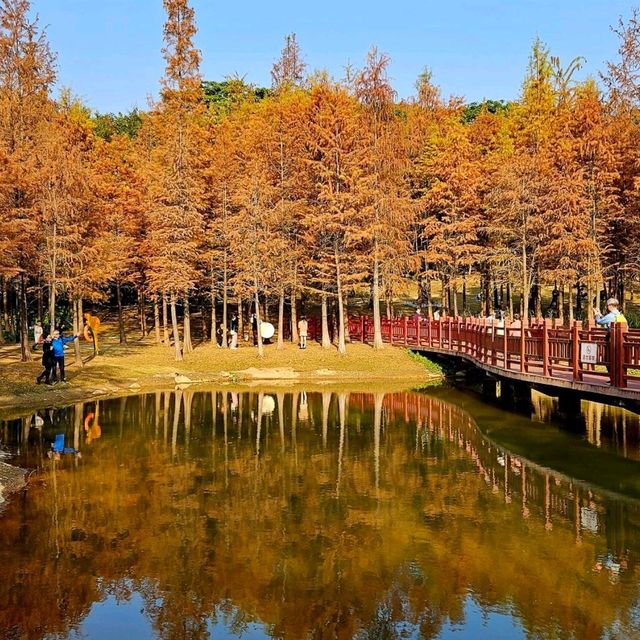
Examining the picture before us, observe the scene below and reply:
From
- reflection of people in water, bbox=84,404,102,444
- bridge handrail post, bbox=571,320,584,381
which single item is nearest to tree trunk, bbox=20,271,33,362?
reflection of people in water, bbox=84,404,102,444

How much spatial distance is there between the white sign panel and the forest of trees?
50.5 feet

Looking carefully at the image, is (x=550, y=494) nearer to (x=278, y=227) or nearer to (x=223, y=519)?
(x=223, y=519)

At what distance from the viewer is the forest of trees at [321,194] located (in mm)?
30219

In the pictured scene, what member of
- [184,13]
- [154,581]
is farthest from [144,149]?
[154,581]

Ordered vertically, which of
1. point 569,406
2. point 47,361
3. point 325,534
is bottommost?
point 325,534

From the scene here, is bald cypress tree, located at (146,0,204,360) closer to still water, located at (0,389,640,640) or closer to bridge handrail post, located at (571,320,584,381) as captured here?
still water, located at (0,389,640,640)

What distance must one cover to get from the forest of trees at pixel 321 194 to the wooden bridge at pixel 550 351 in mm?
4823

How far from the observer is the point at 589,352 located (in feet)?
52.0

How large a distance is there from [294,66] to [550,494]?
45.4 meters

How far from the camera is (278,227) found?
34.3 metres

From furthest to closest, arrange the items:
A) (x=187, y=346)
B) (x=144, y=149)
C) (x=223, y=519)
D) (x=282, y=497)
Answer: (x=144, y=149)
(x=187, y=346)
(x=282, y=497)
(x=223, y=519)

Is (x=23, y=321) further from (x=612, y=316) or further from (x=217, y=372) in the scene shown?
(x=612, y=316)

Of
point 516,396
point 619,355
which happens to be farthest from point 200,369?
point 619,355

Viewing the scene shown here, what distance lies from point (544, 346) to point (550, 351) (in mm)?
199
